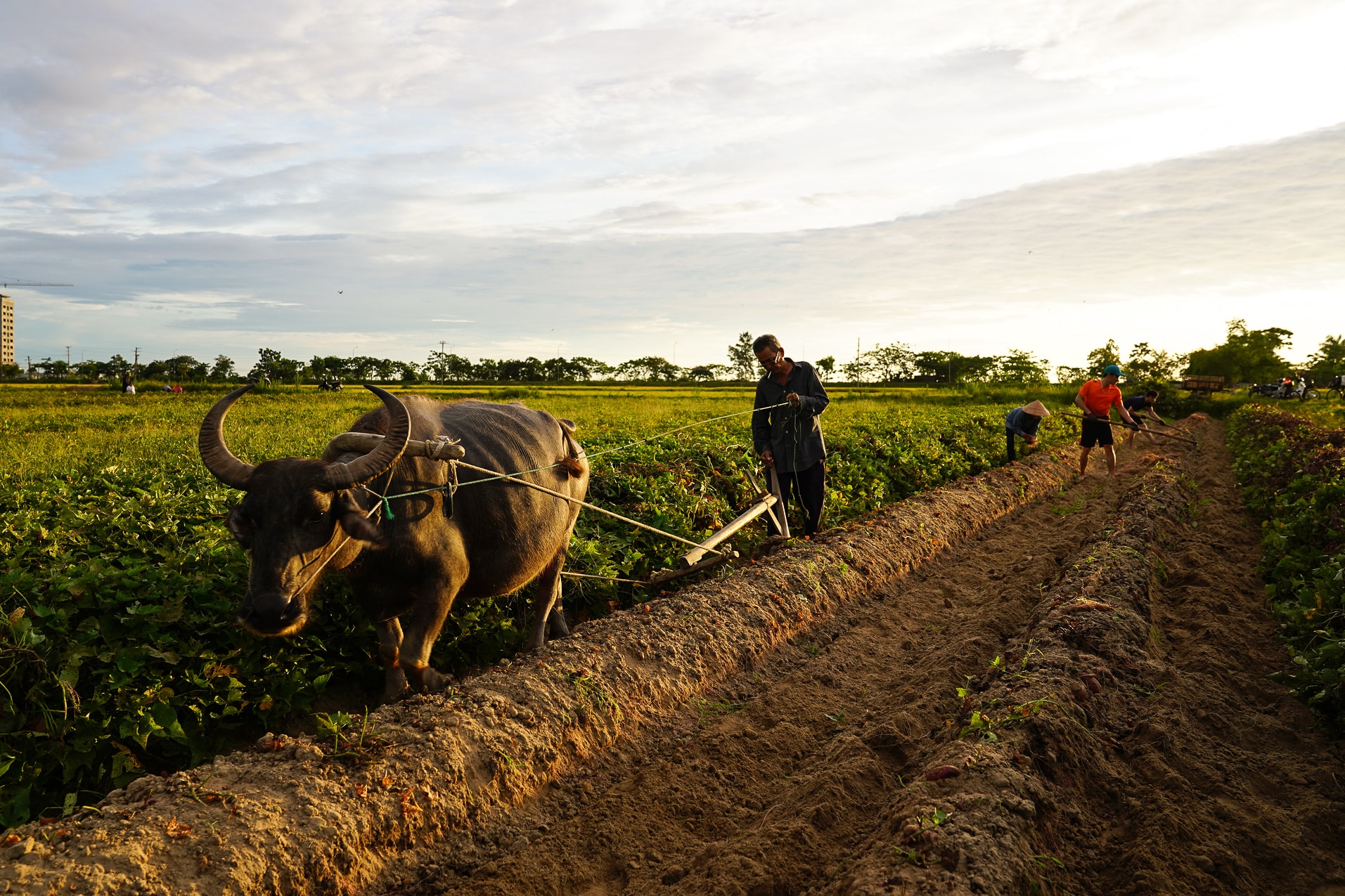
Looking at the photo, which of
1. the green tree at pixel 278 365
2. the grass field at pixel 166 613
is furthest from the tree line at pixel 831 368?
the grass field at pixel 166 613

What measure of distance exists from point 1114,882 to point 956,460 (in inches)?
477

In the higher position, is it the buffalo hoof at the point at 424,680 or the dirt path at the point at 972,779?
the buffalo hoof at the point at 424,680

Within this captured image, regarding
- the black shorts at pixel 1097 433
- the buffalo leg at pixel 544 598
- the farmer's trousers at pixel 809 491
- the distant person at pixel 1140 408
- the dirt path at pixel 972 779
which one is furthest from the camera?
the distant person at pixel 1140 408

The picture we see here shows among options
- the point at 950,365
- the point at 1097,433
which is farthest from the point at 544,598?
the point at 950,365

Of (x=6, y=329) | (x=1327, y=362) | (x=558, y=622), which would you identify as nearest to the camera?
(x=558, y=622)

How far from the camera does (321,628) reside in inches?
189

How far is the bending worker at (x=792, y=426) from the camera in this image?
25.7 feet

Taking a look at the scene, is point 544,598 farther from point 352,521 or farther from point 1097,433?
point 1097,433

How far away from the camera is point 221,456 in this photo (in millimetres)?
3473

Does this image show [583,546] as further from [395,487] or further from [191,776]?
[191,776]

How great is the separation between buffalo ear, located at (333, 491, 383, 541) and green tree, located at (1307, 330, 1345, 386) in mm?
98590

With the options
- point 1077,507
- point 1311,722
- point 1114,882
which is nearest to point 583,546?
point 1114,882

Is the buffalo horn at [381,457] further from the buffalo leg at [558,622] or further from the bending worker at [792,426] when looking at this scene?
the bending worker at [792,426]

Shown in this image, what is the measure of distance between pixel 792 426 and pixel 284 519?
573 cm
